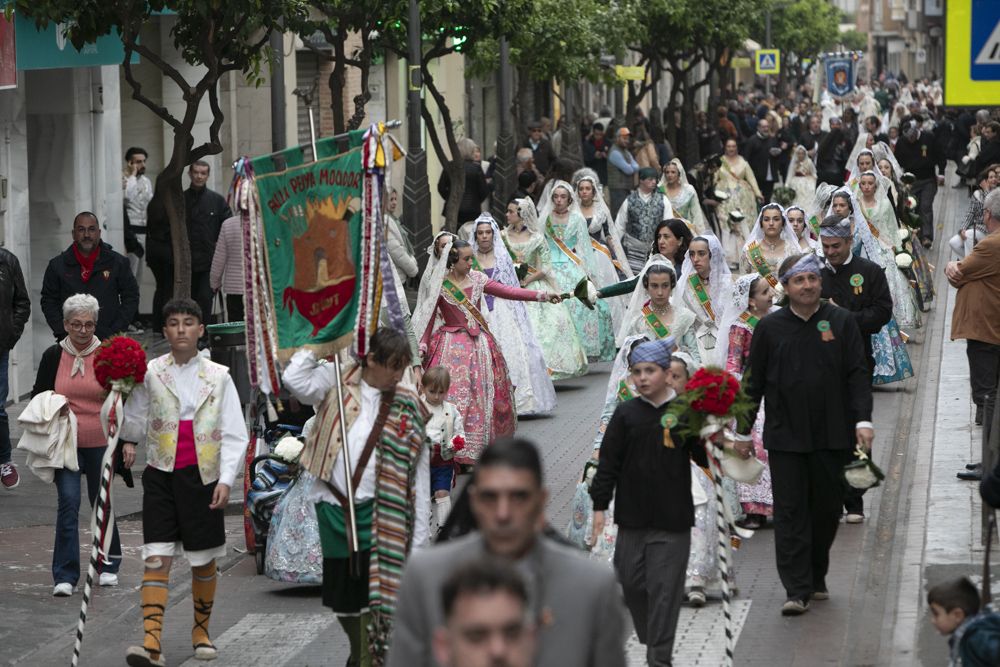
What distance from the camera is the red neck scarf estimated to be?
527 inches

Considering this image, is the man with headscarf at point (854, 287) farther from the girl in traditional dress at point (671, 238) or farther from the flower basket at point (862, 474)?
the flower basket at point (862, 474)

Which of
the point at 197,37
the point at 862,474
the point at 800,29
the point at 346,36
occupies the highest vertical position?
the point at 800,29

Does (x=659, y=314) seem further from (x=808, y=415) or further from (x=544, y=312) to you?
(x=544, y=312)

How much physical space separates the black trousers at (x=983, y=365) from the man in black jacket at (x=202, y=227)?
8.24 metres

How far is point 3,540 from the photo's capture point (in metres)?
11.6

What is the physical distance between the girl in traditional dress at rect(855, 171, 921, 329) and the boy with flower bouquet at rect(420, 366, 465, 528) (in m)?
8.24

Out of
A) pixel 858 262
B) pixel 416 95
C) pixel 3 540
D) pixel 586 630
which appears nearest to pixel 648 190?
pixel 416 95

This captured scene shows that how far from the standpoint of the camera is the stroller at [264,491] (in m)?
10.6

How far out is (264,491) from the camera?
35.0ft

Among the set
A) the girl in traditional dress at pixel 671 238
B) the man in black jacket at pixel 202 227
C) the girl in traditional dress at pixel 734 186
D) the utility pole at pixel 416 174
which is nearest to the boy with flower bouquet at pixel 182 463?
the girl in traditional dress at pixel 671 238

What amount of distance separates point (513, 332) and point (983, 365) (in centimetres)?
443

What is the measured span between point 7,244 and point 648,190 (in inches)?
275

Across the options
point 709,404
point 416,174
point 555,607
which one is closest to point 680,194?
point 416,174

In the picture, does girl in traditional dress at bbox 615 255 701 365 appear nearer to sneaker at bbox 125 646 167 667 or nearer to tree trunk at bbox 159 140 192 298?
sneaker at bbox 125 646 167 667
